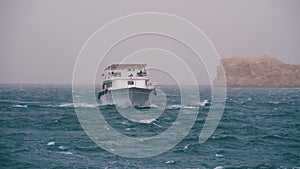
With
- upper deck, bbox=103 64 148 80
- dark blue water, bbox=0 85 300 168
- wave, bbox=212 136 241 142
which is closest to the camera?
dark blue water, bbox=0 85 300 168

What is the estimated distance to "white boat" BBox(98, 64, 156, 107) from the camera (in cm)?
7094

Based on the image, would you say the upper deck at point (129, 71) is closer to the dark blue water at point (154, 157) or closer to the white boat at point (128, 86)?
the white boat at point (128, 86)

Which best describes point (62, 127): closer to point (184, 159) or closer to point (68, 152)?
point (68, 152)

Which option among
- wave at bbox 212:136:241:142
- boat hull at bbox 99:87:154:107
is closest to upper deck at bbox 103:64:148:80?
boat hull at bbox 99:87:154:107

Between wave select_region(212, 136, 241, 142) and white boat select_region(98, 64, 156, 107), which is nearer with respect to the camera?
wave select_region(212, 136, 241, 142)

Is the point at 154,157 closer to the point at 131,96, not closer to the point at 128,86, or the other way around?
the point at 131,96

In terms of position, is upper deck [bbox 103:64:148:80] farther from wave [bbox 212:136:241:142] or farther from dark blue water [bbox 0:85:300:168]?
wave [bbox 212:136:241:142]

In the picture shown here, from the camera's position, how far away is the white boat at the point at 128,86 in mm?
70938

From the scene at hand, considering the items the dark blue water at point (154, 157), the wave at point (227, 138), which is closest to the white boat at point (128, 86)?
the dark blue water at point (154, 157)

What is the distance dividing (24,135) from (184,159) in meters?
19.1

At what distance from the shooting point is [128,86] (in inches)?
2830

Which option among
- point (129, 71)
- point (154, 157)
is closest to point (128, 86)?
point (129, 71)

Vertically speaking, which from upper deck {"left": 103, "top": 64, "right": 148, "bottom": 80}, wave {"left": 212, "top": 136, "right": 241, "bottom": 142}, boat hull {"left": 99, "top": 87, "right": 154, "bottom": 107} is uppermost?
upper deck {"left": 103, "top": 64, "right": 148, "bottom": 80}

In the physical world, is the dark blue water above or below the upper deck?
below
